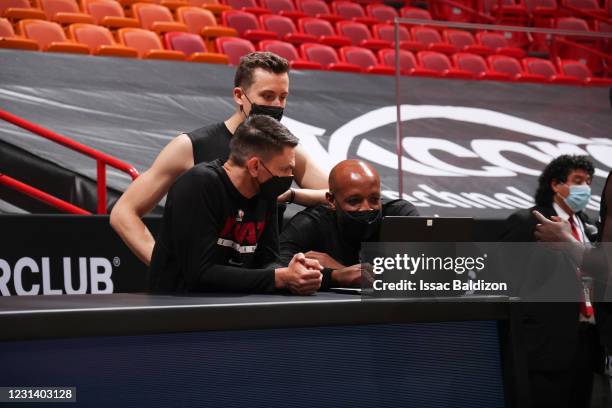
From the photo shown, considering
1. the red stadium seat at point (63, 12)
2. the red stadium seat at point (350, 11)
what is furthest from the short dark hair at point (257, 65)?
the red stadium seat at point (350, 11)

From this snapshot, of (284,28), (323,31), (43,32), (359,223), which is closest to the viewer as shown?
(359,223)

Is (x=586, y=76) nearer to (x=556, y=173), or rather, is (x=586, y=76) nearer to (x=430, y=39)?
(x=430, y=39)

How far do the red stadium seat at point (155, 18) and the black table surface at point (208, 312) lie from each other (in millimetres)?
7614

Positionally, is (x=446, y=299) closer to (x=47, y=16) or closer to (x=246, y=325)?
(x=246, y=325)

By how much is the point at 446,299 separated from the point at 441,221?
24 centimetres

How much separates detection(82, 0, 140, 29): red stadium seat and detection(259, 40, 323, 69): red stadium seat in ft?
4.89

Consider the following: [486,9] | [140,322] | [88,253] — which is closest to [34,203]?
[88,253]

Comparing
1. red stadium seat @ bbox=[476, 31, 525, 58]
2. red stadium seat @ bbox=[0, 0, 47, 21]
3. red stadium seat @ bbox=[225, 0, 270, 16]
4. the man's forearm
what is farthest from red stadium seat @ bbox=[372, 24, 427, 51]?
red stadium seat @ bbox=[0, 0, 47, 21]

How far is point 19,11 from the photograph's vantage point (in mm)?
8984

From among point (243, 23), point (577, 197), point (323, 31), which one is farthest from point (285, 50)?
point (577, 197)

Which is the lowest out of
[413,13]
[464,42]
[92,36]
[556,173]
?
[556,173]

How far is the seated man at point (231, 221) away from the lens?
8.98 ft

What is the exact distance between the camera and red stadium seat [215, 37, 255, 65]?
9.66 metres

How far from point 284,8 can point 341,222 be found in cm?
851
